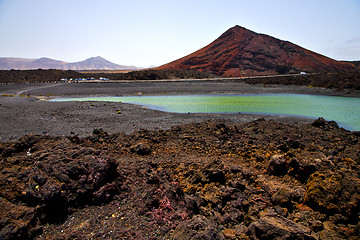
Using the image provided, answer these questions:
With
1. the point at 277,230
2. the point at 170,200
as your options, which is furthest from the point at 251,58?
the point at 277,230

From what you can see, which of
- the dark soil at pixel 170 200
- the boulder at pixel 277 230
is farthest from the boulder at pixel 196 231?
the boulder at pixel 277 230

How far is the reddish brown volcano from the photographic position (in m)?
74.1

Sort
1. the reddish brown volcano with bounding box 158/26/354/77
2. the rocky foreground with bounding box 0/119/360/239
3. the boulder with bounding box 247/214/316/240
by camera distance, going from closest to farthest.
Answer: the boulder with bounding box 247/214/316/240, the rocky foreground with bounding box 0/119/360/239, the reddish brown volcano with bounding box 158/26/354/77

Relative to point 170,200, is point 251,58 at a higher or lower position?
higher

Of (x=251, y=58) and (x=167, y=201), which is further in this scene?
(x=251, y=58)

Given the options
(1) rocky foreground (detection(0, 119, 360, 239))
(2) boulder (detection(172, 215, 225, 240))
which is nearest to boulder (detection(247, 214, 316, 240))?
(1) rocky foreground (detection(0, 119, 360, 239))

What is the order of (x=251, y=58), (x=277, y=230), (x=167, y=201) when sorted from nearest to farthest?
(x=277, y=230) → (x=167, y=201) → (x=251, y=58)

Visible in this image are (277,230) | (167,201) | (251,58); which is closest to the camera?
(277,230)

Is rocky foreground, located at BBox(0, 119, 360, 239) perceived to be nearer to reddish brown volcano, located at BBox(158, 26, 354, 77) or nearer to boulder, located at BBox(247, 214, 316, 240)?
boulder, located at BBox(247, 214, 316, 240)

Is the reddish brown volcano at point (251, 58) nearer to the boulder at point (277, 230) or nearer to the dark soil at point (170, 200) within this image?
A: the dark soil at point (170, 200)

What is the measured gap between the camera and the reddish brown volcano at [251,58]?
74125mm

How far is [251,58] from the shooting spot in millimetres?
78125

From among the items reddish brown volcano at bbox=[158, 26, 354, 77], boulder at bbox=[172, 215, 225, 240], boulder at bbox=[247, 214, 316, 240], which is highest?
reddish brown volcano at bbox=[158, 26, 354, 77]

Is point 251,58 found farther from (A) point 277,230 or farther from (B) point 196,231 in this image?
(B) point 196,231
